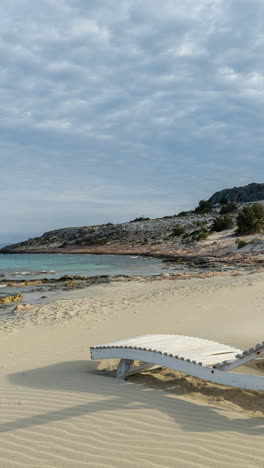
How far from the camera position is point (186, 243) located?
43.7m

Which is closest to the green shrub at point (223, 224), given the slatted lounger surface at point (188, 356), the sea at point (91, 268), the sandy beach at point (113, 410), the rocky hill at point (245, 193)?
the sea at point (91, 268)

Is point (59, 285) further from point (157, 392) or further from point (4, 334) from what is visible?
point (157, 392)

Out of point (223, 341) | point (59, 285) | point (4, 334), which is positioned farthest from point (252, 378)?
point (59, 285)

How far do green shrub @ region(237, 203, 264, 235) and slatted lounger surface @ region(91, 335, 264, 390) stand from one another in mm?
35200

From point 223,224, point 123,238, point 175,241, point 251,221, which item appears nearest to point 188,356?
point 251,221

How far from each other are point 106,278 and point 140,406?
18.0m

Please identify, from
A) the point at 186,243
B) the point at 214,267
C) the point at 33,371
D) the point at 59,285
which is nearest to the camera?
the point at 33,371

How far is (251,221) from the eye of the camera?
130 ft

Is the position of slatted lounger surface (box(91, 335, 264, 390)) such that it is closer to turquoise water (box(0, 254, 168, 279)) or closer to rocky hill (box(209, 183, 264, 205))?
turquoise water (box(0, 254, 168, 279))

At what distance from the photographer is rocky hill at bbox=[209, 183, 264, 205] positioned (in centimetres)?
9050


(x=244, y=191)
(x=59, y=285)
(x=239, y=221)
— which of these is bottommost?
(x=59, y=285)

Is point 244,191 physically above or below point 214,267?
above

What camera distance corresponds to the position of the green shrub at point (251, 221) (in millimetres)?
39562

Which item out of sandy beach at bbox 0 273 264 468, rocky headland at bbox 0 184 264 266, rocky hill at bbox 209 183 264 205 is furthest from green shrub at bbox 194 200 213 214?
sandy beach at bbox 0 273 264 468
